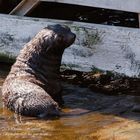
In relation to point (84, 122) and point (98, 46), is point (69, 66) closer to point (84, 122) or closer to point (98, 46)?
point (98, 46)

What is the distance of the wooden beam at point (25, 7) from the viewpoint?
854 centimetres

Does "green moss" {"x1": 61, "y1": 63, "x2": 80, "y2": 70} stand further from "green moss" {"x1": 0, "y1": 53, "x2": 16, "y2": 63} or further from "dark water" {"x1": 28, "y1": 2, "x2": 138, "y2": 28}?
"dark water" {"x1": 28, "y1": 2, "x2": 138, "y2": 28}

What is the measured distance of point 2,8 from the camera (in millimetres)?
10297

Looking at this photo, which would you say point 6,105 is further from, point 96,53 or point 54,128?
point 96,53

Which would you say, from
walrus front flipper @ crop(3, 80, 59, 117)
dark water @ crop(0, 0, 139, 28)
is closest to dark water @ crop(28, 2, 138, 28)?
dark water @ crop(0, 0, 139, 28)

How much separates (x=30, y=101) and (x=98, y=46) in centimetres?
164

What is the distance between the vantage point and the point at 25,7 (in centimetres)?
863

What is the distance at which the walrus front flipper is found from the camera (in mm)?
6734

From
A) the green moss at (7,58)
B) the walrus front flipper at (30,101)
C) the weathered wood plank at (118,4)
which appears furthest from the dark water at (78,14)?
the walrus front flipper at (30,101)

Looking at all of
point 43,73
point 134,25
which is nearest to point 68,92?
point 43,73

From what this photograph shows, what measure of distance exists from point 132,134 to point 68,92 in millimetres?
1863

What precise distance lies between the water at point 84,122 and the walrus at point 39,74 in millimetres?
165

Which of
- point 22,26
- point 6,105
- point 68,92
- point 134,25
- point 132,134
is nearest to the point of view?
point 132,134

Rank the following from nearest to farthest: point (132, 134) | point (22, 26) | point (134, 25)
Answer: point (132, 134)
point (22, 26)
point (134, 25)
